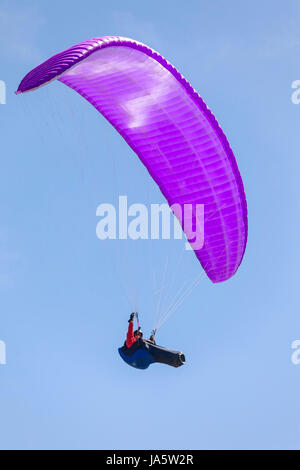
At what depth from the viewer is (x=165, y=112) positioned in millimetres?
27562

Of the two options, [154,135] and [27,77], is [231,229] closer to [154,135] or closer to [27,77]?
[154,135]

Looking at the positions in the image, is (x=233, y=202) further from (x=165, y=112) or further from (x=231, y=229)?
(x=165, y=112)

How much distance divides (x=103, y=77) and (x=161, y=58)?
1.52 metres

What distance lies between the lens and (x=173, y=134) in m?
27.8

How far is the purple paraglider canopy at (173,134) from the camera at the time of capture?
87.6 feet

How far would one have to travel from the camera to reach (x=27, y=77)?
2292 cm

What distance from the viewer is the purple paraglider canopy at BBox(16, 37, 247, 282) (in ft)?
87.6
